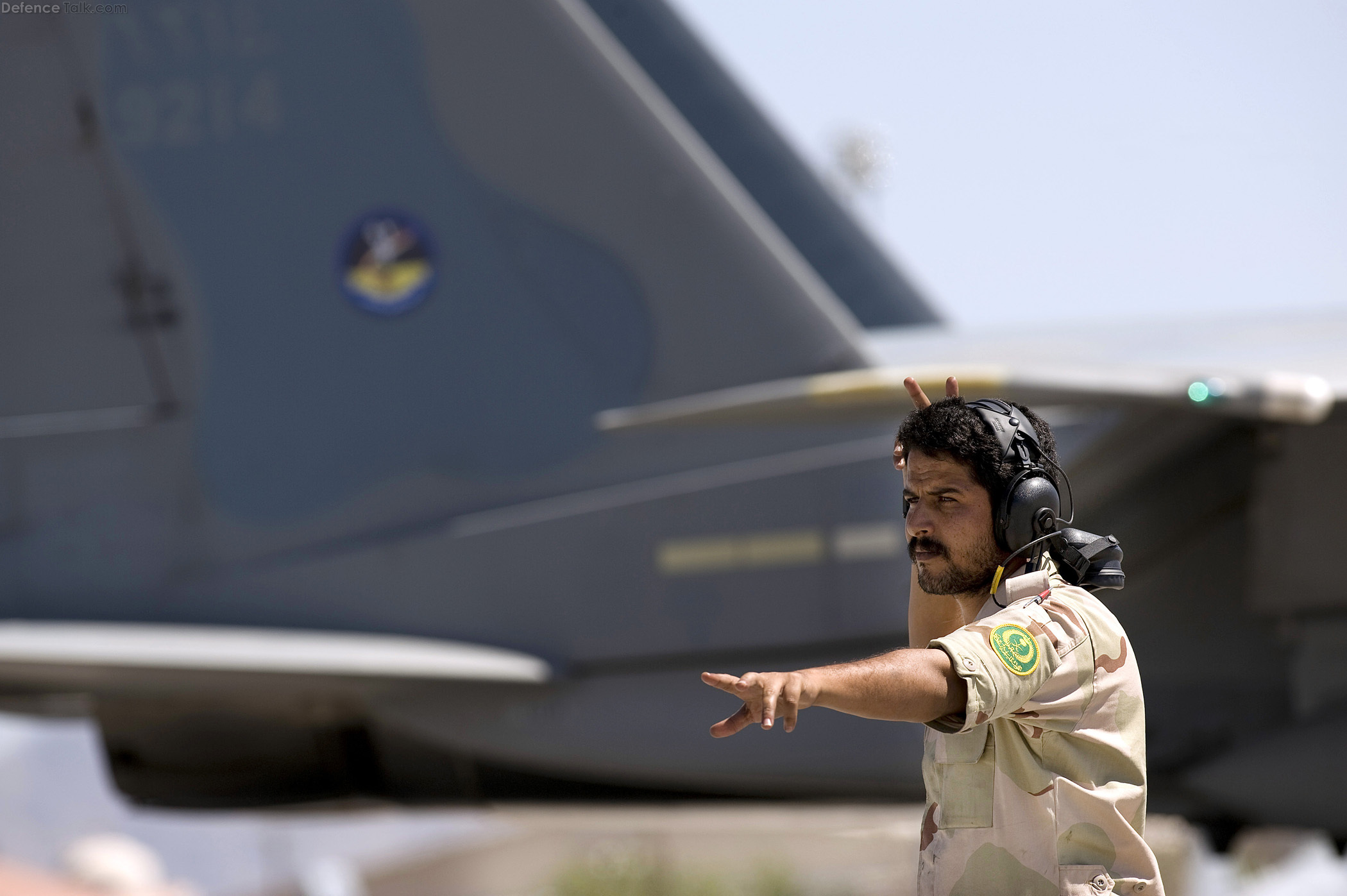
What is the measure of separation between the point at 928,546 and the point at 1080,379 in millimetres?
2317

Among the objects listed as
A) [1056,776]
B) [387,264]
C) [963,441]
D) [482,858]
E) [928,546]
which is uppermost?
[387,264]

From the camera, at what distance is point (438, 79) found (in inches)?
157

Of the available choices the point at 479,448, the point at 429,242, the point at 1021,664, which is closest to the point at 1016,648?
the point at 1021,664

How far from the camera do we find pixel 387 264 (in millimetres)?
4145

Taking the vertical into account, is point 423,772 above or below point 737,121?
below

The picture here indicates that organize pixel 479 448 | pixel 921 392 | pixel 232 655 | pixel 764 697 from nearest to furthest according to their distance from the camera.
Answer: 1. pixel 764 697
2. pixel 921 392
3. pixel 232 655
4. pixel 479 448

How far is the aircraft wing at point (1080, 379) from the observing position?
3.19 m

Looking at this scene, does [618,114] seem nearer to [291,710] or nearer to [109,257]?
[109,257]

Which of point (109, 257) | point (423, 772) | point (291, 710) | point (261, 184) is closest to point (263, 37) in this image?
point (261, 184)

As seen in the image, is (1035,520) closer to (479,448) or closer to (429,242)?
(479,448)

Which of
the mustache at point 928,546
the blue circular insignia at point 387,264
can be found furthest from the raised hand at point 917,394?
the blue circular insignia at point 387,264

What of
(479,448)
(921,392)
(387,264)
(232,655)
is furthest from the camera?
(387,264)

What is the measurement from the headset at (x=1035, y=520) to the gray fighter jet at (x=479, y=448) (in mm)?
2524

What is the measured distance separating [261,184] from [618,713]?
7.51 ft
